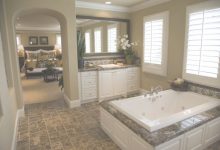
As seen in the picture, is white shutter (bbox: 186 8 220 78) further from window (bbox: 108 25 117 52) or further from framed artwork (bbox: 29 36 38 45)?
framed artwork (bbox: 29 36 38 45)

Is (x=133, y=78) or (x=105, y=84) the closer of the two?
(x=105, y=84)

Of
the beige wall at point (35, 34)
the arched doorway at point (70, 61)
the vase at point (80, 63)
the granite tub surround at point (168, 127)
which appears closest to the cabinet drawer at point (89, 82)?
the arched doorway at point (70, 61)

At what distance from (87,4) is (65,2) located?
0.82 metres

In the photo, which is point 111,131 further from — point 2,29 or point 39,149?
point 2,29

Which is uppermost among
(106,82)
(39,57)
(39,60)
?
(39,57)

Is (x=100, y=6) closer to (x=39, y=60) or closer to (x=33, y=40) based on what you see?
(x=39, y=60)

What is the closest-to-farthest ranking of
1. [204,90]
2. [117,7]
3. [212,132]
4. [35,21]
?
1. [212,132]
2. [204,90]
3. [117,7]
4. [35,21]

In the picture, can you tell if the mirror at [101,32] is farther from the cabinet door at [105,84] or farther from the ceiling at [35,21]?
the ceiling at [35,21]

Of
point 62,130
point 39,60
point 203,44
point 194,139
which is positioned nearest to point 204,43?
point 203,44

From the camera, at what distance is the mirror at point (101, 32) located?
180 inches

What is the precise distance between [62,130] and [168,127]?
190 cm

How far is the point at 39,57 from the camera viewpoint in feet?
29.1

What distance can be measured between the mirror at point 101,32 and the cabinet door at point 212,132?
3344mm

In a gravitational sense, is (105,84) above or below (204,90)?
below
